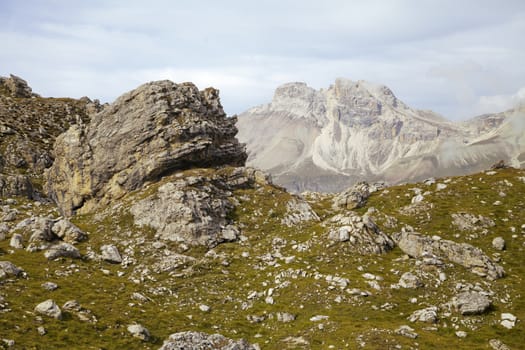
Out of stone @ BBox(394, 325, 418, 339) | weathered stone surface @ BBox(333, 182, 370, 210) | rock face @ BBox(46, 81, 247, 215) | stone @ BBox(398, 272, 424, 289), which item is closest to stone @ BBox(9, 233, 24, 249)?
rock face @ BBox(46, 81, 247, 215)

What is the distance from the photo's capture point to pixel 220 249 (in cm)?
5409

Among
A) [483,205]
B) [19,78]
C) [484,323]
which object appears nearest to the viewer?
[484,323]

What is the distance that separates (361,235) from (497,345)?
68.7 ft

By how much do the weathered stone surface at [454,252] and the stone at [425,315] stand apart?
34.9 ft

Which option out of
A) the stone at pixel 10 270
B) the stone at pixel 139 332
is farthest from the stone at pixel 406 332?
the stone at pixel 10 270

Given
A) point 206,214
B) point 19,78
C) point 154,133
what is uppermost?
point 19,78

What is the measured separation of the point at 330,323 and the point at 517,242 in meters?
31.3

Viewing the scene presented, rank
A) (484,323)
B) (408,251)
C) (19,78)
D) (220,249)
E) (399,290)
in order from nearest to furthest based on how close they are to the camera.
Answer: (484,323), (399,290), (408,251), (220,249), (19,78)

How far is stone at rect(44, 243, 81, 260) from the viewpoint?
46.0 meters

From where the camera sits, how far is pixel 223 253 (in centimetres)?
5319

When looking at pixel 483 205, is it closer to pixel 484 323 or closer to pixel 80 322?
pixel 484 323

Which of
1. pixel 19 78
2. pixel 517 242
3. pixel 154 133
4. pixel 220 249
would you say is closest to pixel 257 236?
pixel 220 249

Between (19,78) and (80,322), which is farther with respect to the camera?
(19,78)

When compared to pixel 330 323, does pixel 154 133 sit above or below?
above
